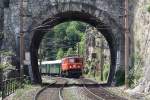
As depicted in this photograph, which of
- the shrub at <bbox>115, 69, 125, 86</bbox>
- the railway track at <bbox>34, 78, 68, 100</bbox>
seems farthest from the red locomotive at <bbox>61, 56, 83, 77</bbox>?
the railway track at <bbox>34, 78, 68, 100</bbox>

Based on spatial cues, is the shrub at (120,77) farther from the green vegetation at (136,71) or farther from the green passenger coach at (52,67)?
the green passenger coach at (52,67)

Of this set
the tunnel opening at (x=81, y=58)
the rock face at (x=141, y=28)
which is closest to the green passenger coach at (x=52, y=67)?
the tunnel opening at (x=81, y=58)

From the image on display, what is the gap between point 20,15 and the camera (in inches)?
1585

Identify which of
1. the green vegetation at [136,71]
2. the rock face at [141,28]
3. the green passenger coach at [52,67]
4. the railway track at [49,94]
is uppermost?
the rock face at [141,28]

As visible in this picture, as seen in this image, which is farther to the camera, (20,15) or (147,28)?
(20,15)

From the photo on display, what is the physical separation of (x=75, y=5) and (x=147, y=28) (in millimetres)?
9268

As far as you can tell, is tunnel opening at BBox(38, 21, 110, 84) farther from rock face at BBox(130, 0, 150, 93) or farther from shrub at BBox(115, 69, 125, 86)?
rock face at BBox(130, 0, 150, 93)

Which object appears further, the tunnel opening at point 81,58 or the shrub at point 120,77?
the tunnel opening at point 81,58

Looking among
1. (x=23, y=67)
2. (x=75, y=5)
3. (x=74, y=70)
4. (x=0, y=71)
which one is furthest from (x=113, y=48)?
(x=74, y=70)

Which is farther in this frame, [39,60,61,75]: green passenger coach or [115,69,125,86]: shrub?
[39,60,61,75]: green passenger coach

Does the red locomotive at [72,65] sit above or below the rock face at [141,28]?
below

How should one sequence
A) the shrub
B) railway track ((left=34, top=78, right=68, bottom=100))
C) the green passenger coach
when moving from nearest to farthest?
1. railway track ((left=34, top=78, right=68, bottom=100))
2. the shrub
3. the green passenger coach

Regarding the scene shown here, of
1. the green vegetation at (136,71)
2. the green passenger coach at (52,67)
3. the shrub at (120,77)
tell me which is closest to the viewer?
→ the green vegetation at (136,71)

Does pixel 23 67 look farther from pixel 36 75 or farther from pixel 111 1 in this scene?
pixel 111 1
